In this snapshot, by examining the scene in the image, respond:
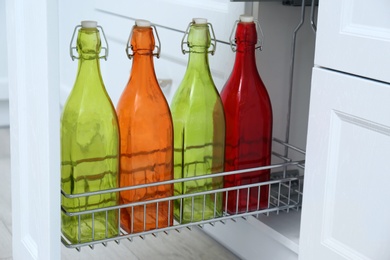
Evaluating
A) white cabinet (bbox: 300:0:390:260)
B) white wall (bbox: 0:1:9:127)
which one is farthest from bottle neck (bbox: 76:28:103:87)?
white wall (bbox: 0:1:9:127)

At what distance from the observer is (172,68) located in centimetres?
141

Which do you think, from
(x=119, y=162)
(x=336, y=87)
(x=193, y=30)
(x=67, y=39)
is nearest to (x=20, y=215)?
(x=119, y=162)

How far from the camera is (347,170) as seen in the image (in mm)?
892

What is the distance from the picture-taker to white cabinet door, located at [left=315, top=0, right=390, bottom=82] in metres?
0.81

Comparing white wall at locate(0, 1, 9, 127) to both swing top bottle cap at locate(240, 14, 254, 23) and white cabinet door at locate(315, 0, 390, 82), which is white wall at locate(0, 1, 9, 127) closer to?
swing top bottle cap at locate(240, 14, 254, 23)

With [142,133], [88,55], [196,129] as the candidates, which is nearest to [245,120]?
[196,129]

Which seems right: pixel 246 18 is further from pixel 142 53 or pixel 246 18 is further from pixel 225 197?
pixel 225 197

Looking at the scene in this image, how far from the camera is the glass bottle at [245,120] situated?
1136 mm

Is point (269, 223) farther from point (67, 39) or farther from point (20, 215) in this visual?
point (67, 39)

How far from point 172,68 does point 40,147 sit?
55cm

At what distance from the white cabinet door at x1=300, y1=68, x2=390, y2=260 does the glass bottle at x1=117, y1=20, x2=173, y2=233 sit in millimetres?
231

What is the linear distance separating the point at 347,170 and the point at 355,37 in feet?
0.58

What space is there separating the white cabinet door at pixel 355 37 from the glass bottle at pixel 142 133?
0.26m

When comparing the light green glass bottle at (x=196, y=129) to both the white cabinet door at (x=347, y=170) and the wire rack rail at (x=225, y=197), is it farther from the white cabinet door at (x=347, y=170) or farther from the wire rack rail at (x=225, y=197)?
the white cabinet door at (x=347, y=170)
